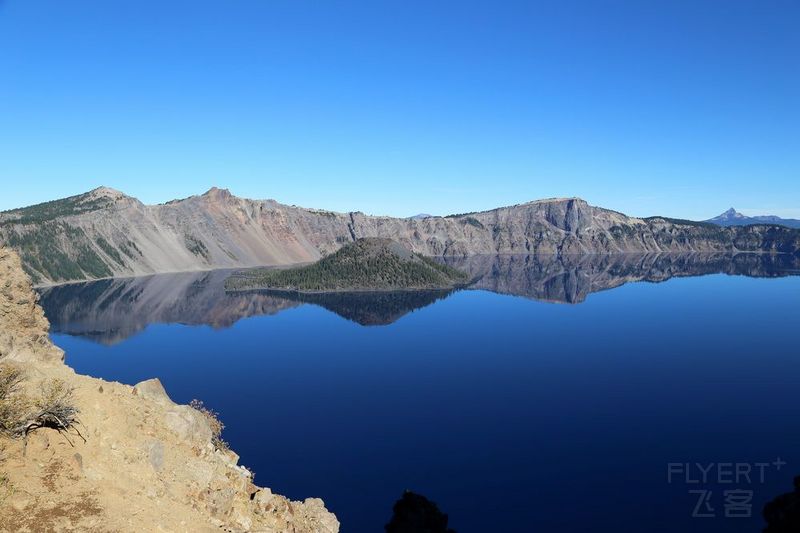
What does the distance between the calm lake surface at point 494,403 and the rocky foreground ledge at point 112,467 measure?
25090mm

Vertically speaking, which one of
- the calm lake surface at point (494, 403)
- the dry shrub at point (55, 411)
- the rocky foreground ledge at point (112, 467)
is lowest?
the calm lake surface at point (494, 403)

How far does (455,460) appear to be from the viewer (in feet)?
203

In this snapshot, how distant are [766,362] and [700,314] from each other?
218ft

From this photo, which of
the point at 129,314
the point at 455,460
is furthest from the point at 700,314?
the point at 129,314

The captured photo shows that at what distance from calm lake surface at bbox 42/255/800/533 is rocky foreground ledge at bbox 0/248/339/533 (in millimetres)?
25090

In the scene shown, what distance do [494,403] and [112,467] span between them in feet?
222

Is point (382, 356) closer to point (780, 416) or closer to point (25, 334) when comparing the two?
point (780, 416)

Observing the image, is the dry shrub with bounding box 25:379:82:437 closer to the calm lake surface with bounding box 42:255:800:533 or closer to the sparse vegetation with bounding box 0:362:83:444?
the sparse vegetation with bounding box 0:362:83:444

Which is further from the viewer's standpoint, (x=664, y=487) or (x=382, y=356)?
(x=382, y=356)

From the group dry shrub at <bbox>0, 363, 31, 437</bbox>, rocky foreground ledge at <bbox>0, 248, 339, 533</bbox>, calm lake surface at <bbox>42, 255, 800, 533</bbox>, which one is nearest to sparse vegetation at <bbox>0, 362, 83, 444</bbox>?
dry shrub at <bbox>0, 363, 31, 437</bbox>

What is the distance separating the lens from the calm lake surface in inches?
2110

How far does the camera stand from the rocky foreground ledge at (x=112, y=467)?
802 inches

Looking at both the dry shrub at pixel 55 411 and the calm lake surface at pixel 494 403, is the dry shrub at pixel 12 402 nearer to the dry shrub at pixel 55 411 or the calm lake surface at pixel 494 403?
the dry shrub at pixel 55 411

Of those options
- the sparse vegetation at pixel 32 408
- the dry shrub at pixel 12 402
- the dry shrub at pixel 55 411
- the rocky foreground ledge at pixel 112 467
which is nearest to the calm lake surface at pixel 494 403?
the rocky foreground ledge at pixel 112 467
